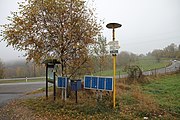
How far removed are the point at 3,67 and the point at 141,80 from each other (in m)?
29.9

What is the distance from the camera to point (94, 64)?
12250 millimetres

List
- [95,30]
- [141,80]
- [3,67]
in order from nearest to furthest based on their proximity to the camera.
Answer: [95,30] < [141,80] < [3,67]

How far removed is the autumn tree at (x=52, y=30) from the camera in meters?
10.0

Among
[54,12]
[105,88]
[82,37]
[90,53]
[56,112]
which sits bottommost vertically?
[56,112]

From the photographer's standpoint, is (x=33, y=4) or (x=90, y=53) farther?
(x=90, y=53)

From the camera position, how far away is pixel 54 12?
33.3 ft

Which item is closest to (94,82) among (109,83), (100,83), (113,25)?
(100,83)

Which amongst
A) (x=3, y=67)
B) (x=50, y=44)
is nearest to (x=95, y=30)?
(x=50, y=44)

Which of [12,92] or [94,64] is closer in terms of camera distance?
[94,64]

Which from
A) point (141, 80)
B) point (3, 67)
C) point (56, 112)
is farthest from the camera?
point (3, 67)

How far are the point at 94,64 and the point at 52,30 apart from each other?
3.44m

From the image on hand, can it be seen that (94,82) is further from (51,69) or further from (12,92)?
(12,92)

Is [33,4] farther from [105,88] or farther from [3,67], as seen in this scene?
[3,67]

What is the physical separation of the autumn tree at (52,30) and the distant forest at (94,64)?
120 centimetres
